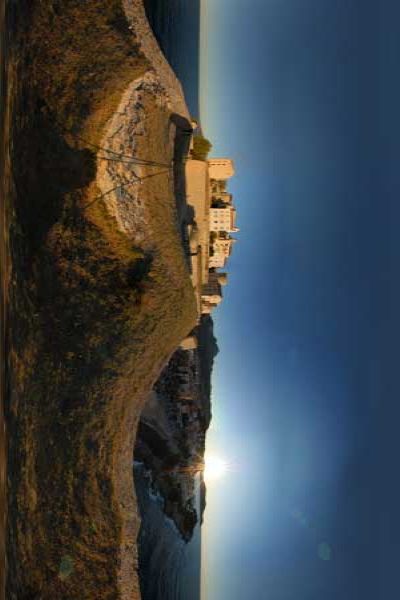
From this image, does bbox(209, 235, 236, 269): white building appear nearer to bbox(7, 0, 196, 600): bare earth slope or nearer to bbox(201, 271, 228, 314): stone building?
bbox(201, 271, 228, 314): stone building

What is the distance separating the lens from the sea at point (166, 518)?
21156 mm

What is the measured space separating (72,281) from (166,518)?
16.7 meters

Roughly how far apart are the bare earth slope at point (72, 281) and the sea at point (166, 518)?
29.9 ft

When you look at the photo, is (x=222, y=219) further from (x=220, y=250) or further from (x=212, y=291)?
(x=212, y=291)

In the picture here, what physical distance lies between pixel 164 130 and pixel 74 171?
100 inches

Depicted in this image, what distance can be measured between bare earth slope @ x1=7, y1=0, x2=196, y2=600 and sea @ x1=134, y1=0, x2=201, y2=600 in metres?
9.11

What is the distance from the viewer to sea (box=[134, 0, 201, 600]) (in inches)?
833

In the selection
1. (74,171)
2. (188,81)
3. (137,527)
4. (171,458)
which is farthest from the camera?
(188,81)

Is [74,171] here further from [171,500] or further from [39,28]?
[171,500]

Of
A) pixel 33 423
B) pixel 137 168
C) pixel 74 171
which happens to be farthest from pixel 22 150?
pixel 33 423

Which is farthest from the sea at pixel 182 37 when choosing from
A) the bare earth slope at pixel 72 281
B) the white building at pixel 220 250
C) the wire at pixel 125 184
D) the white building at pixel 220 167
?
the wire at pixel 125 184

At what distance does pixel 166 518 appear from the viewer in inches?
928

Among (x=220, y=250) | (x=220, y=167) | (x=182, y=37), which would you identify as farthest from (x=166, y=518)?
(x=182, y=37)

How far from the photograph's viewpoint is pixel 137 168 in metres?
10.7
